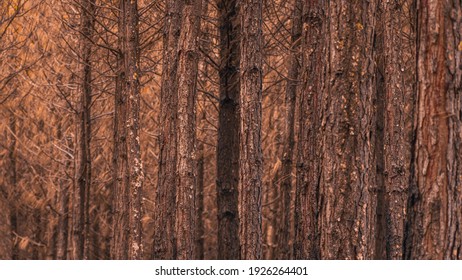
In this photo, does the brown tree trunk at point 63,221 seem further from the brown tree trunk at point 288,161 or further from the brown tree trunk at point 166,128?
the brown tree trunk at point 166,128

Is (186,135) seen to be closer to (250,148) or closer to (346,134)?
(250,148)

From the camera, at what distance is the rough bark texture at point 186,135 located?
33.9ft

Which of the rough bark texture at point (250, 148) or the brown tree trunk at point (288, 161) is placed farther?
the brown tree trunk at point (288, 161)

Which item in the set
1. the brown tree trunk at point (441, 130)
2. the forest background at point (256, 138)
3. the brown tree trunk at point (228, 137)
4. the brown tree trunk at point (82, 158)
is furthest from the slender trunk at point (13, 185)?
the brown tree trunk at point (441, 130)

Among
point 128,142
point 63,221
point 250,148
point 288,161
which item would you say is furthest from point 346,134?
point 63,221

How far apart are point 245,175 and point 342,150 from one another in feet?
12.4

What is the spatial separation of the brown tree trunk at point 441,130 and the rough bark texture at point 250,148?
4.58 meters

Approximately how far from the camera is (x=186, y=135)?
1050 cm

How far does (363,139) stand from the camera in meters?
6.89

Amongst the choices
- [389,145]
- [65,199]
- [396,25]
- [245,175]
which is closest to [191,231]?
[245,175]

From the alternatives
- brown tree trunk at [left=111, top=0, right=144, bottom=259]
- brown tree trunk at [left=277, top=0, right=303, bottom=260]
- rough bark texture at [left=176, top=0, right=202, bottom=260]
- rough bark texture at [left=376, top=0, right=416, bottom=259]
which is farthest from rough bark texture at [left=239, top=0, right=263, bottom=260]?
brown tree trunk at [left=277, top=0, right=303, bottom=260]

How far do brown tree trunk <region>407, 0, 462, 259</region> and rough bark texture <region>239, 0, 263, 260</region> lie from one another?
4582mm

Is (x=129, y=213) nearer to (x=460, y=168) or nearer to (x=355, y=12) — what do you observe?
(x=355, y=12)

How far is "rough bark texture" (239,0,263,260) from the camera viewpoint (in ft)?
34.5
